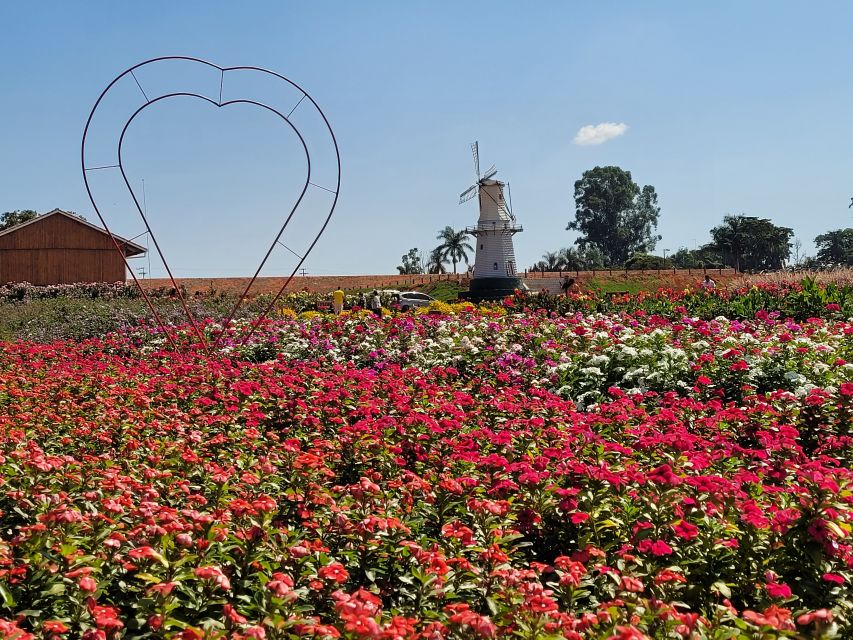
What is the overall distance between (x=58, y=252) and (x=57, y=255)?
0.50 ft

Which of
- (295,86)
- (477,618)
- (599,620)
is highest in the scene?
(295,86)

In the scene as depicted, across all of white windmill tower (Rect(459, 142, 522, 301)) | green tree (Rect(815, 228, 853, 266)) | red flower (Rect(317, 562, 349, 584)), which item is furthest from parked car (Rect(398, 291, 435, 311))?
green tree (Rect(815, 228, 853, 266))

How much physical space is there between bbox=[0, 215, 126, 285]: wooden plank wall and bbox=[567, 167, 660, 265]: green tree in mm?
77295

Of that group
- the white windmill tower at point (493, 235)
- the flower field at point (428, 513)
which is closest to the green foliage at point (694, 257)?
the white windmill tower at point (493, 235)

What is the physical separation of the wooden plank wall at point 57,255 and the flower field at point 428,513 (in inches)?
1170

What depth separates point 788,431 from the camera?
180 inches

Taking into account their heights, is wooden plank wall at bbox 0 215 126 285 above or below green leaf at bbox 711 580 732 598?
A: above

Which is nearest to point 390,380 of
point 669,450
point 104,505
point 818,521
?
point 669,450

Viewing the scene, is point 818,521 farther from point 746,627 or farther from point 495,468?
point 495,468

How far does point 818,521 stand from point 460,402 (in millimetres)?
3157

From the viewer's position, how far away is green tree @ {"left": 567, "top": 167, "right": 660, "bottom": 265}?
101m

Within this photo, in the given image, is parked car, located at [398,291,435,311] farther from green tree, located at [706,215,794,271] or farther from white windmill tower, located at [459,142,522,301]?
green tree, located at [706,215,794,271]

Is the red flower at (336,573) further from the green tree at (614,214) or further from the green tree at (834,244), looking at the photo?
the green tree at (834,244)

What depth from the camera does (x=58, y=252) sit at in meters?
34.4
